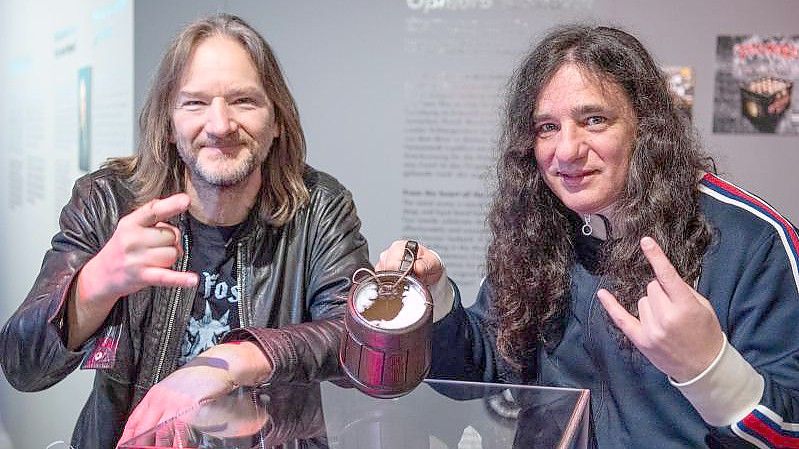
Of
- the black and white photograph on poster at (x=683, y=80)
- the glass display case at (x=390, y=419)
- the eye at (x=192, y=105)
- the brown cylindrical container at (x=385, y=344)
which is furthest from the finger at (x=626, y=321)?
the black and white photograph on poster at (x=683, y=80)

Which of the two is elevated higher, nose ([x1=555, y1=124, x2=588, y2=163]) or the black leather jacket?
nose ([x1=555, y1=124, x2=588, y2=163])

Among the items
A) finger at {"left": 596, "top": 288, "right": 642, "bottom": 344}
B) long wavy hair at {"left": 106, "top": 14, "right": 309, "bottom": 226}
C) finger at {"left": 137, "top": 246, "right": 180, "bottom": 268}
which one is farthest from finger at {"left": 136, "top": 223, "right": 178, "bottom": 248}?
finger at {"left": 596, "top": 288, "right": 642, "bottom": 344}

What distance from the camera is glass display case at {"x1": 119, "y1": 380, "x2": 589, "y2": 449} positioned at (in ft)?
4.48

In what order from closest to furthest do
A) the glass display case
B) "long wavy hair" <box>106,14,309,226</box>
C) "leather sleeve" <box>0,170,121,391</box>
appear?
the glass display case → "leather sleeve" <box>0,170,121,391</box> → "long wavy hair" <box>106,14,309,226</box>

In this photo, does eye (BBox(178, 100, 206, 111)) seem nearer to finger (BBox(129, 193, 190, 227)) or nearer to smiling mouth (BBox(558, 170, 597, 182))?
finger (BBox(129, 193, 190, 227))

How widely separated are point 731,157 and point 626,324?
206 cm

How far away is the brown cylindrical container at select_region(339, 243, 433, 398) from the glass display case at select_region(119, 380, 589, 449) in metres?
0.04

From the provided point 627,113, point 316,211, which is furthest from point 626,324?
point 316,211

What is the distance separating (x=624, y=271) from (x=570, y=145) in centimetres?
30

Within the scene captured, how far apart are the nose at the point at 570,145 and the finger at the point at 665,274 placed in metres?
0.35

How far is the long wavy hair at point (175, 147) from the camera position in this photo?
2088 millimetres

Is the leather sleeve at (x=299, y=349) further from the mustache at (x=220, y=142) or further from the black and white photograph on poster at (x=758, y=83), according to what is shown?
the black and white photograph on poster at (x=758, y=83)

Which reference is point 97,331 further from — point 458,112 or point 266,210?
point 458,112

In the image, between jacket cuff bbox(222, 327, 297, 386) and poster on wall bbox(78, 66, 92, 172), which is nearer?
jacket cuff bbox(222, 327, 297, 386)
